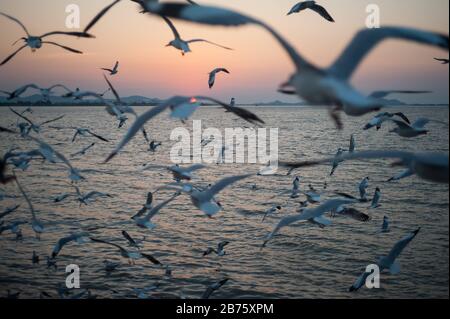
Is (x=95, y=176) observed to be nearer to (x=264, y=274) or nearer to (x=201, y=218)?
(x=201, y=218)

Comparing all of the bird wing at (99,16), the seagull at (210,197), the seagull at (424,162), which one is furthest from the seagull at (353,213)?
the bird wing at (99,16)

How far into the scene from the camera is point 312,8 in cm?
1016

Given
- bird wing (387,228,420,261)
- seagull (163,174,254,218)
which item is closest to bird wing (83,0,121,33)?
seagull (163,174,254,218)

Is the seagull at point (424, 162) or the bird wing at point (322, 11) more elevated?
the bird wing at point (322, 11)

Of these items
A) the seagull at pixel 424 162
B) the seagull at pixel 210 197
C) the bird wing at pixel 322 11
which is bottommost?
the seagull at pixel 210 197

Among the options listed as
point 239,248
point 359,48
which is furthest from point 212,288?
point 359,48

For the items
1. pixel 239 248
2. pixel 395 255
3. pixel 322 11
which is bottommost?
pixel 239 248

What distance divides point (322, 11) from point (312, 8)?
0.74ft

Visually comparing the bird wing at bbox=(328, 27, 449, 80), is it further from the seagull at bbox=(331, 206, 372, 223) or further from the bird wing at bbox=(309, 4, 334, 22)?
the bird wing at bbox=(309, 4, 334, 22)

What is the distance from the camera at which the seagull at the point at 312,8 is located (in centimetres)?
1005

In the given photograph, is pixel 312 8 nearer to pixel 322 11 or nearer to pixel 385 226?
pixel 322 11

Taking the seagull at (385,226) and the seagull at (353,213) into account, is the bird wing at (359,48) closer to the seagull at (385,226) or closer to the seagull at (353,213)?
the seagull at (353,213)

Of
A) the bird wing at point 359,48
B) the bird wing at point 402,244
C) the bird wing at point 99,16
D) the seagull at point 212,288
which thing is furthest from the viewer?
the seagull at point 212,288

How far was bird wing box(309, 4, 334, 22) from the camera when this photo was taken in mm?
10078
